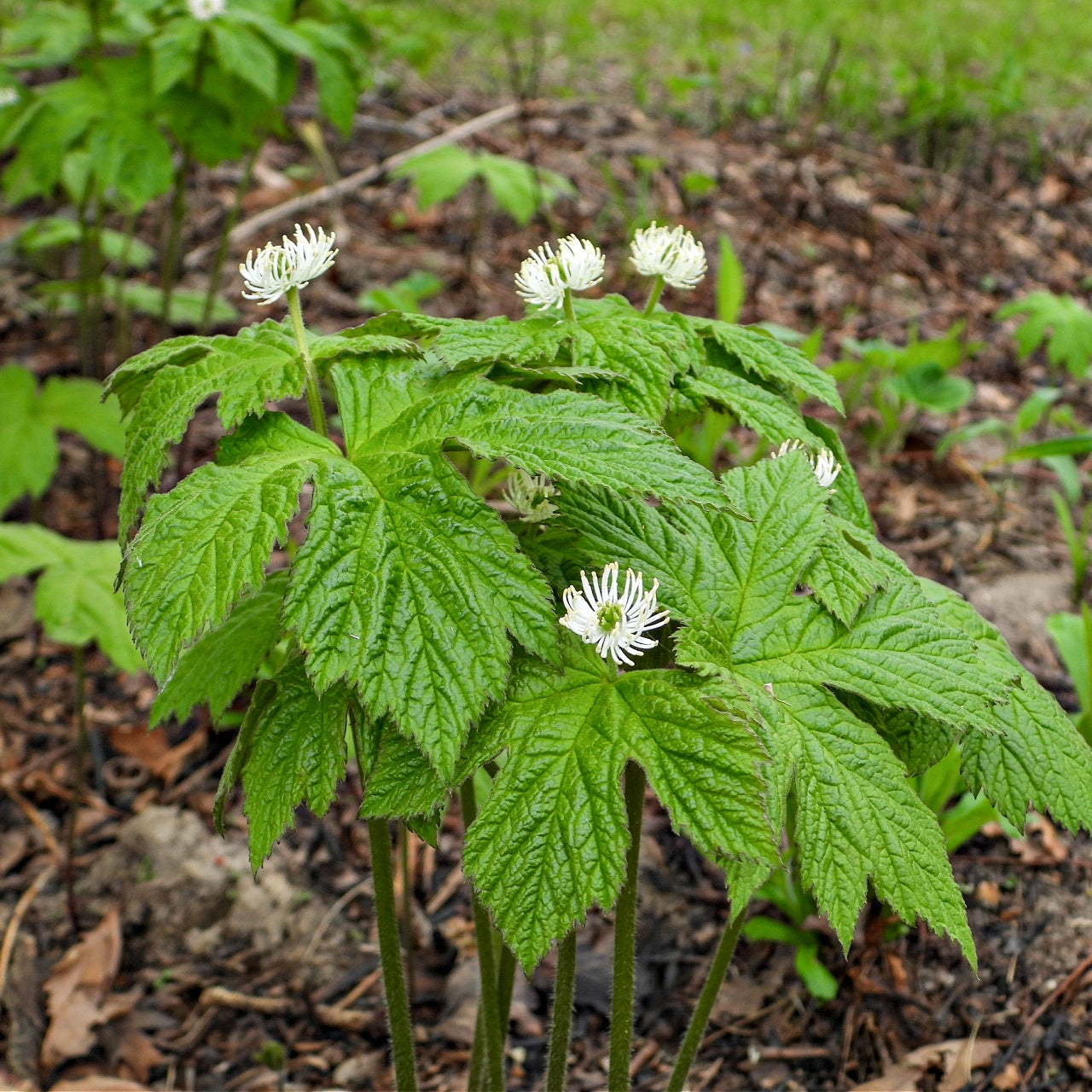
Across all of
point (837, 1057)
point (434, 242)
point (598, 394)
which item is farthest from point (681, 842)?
point (434, 242)

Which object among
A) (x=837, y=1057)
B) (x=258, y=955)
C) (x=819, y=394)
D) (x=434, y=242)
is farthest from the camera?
(x=434, y=242)

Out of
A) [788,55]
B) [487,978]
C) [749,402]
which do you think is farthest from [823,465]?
[788,55]

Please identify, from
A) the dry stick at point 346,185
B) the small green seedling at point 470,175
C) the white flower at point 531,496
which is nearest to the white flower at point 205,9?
the small green seedling at point 470,175

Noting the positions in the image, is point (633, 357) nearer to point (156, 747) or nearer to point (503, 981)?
point (503, 981)

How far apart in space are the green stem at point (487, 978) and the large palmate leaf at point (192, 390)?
506 millimetres

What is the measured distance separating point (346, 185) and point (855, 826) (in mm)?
4406

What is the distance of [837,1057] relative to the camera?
80.0 inches

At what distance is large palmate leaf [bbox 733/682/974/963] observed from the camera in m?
0.97

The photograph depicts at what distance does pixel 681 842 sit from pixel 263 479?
1.74m

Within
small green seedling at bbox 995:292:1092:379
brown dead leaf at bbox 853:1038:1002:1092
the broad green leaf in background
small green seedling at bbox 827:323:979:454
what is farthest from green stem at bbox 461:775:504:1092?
small green seedling at bbox 995:292:1092:379

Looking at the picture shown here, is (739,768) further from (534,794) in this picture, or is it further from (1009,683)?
(1009,683)

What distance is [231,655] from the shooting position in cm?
124

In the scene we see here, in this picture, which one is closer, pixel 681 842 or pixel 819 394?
pixel 819 394

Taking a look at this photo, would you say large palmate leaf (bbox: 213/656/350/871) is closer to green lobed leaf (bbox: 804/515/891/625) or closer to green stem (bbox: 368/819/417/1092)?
green stem (bbox: 368/819/417/1092)
